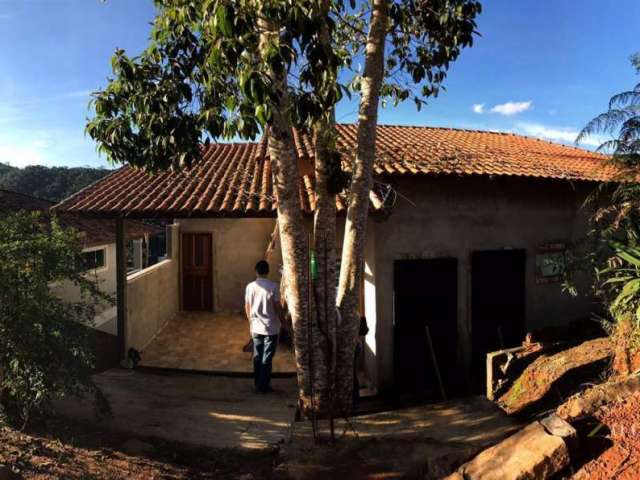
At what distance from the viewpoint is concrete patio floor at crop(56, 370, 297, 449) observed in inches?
181

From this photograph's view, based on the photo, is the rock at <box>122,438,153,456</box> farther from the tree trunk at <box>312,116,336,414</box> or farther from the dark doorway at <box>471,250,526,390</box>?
the dark doorway at <box>471,250,526,390</box>

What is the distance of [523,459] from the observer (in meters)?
3.06

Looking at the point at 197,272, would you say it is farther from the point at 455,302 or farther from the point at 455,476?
the point at 455,476

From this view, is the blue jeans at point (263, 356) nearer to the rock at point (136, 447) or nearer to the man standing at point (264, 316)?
the man standing at point (264, 316)

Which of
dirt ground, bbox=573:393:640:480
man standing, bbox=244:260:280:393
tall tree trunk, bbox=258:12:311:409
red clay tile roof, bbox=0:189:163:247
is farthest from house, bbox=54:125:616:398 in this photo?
red clay tile roof, bbox=0:189:163:247

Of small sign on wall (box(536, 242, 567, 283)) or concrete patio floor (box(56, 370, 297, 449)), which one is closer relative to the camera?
concrete patio floor (box(56, 370, 297, 449))

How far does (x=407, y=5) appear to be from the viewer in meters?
6.03

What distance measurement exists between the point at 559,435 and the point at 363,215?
2.75 metres

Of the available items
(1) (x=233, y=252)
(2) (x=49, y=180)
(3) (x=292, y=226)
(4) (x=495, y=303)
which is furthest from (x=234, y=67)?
(2) (x=49, y=180)

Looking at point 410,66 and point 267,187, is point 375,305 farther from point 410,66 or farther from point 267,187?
point 410,66

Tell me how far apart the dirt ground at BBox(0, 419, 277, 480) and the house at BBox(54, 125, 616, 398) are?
273 centimetres

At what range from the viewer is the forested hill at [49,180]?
3125 cm

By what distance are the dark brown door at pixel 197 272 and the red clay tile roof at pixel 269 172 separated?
2.45m

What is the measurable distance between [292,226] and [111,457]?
107 inches
